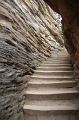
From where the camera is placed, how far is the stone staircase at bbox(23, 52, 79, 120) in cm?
292

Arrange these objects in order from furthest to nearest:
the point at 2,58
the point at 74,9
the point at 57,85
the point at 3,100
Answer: the point at 57,85, the point at 2,58, the point at 3,100, the point at 74,9

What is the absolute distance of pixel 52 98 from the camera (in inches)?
134

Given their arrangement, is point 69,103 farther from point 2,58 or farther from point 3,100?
point 2,58

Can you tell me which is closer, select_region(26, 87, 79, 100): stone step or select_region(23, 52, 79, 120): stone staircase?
select_region(23, 52, 79, 120): stone staircase

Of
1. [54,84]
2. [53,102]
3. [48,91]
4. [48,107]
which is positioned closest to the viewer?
[48,107]

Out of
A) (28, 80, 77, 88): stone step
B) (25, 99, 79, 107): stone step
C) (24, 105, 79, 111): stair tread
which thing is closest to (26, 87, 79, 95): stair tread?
(28, 80, 77, 88): stone step

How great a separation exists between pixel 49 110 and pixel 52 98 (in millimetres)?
482

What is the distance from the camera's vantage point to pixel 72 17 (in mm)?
2416

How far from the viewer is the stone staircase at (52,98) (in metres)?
2.92

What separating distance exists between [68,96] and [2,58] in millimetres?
1957

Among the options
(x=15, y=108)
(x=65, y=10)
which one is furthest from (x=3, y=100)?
(x=65, y=10)

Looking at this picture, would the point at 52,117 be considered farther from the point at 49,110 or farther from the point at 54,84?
the point at 54,84

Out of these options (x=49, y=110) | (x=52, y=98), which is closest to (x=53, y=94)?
(x=52, y=98)

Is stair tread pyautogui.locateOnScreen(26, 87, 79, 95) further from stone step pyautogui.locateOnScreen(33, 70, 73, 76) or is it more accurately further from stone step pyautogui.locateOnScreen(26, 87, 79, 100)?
stone step pyautogui.locateOnScreen(33, 70, 73, 76)
